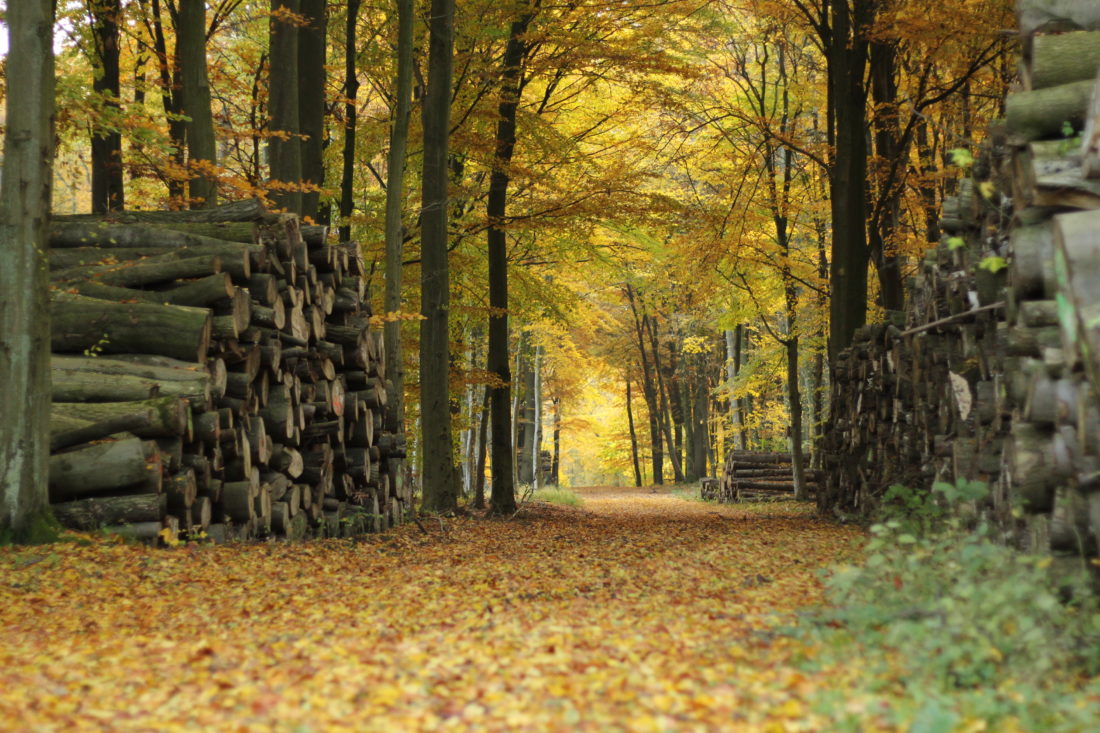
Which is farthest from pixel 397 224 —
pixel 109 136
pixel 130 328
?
pixel 130 328

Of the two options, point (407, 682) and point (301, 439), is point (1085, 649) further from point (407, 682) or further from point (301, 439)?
point (301, 439)

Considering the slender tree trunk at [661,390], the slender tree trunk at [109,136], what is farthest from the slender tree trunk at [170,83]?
the slender tree trunk at [661,390]

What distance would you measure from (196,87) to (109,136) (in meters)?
3.33

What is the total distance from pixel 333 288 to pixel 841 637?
29.5 ft

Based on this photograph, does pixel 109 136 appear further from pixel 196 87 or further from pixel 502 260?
pixel 502 260

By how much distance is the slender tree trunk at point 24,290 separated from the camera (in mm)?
6934

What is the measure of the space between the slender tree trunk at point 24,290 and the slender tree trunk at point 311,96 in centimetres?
713

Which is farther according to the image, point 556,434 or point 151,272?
point 556,434

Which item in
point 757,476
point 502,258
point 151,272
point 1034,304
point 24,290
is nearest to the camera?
point 1034,304

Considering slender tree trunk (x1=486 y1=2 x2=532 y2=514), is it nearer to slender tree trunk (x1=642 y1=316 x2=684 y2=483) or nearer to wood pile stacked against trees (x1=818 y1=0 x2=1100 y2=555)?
wood pile stacked against trees (x1=818 y1=0 x2=1100 y2=555)

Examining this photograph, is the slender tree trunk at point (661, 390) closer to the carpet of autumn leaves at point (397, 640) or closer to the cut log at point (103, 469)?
the carpet of autumn leaves at point (397, 640)

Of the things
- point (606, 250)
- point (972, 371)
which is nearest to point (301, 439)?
point (972, 371)

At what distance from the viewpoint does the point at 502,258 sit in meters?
16.5

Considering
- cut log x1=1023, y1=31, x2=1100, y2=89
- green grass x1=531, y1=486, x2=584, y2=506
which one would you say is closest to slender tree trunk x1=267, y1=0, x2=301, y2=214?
cut log x1=1023, y1=31, x2=1100, y2=89
